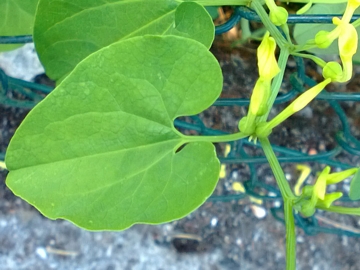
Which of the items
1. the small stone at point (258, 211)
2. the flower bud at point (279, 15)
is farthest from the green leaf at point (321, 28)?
the small stone at point (258, 211)

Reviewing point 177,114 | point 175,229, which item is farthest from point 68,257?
point 177,114

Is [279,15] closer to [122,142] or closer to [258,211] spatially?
[122,142]

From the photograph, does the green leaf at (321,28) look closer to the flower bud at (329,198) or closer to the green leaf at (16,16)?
the flower bud at (329,198)

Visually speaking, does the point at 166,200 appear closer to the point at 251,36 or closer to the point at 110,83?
the point at 110,83

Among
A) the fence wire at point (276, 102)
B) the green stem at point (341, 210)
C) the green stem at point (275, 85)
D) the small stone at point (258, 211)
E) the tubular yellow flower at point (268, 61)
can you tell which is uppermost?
the tubular yellow flower at point (268, 61)

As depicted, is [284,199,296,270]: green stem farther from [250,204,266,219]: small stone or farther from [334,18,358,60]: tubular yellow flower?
[250,204,266,219]: small stone

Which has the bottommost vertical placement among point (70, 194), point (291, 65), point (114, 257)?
point (114, 257)
